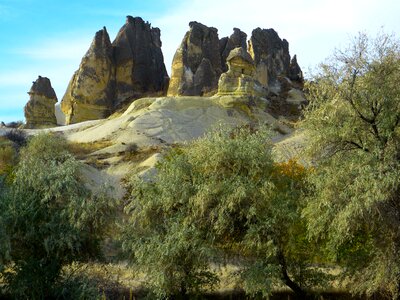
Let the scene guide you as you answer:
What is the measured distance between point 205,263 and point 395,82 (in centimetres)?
638

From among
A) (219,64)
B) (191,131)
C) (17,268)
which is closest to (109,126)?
(191,131)

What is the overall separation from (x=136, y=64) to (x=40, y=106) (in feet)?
32.9

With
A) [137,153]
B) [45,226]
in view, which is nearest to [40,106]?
[137,153]

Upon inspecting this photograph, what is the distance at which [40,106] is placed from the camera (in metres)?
54.0

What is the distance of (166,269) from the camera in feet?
46.6

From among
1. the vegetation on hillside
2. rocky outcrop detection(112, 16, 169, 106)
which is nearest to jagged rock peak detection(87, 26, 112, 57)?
rocky outcrop detection(112, 16, 169, 106)

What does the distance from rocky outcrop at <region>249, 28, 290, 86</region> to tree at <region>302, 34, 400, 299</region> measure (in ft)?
131

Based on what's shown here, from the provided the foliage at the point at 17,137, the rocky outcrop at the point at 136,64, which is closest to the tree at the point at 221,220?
the foliage at the point at 17,137

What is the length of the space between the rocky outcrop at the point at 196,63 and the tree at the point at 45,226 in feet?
116

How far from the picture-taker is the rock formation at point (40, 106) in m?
53.3

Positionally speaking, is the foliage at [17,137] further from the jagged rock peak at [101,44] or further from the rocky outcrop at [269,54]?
the rocky outcrop at [269,54]

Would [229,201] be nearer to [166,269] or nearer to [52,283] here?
[166,269]

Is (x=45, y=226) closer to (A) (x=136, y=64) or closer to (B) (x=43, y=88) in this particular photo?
(B) (x=43, y=88)

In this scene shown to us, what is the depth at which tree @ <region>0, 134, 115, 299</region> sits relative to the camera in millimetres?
13930
